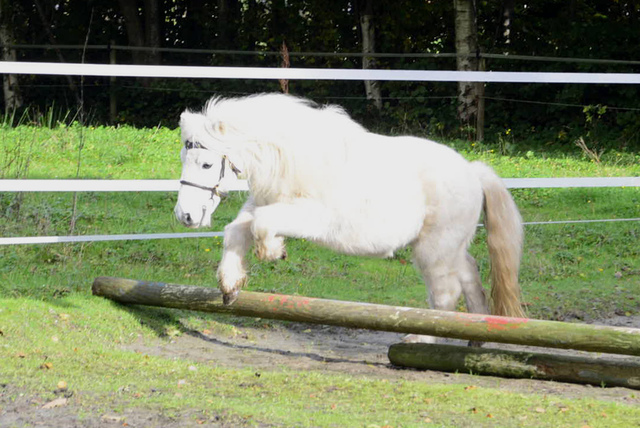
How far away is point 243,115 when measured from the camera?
4.98 m

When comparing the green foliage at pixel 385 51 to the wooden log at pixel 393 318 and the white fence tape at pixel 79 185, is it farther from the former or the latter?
the wooden log at pixel 393 318

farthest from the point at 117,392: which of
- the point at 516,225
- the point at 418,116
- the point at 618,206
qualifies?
the point at 418,116

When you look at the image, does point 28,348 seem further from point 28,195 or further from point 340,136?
point 28,195

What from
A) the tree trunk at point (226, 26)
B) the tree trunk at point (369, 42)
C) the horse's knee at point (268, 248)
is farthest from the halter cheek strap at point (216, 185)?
the tree trunk at point (226, 26)

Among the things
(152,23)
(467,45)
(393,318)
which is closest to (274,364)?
(393,318)

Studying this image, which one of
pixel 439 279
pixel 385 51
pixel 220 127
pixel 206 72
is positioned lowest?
pixel 439 279

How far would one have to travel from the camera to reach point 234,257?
4957mm

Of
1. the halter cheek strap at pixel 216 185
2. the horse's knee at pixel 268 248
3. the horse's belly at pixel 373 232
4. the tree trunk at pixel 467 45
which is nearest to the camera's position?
the horse's knee at pixel 268 248

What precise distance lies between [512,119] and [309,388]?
473 inches

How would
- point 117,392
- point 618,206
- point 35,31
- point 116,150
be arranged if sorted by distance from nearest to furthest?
1. point 117,392
2. point 618,206
3. point 116,150
4. point 35,31

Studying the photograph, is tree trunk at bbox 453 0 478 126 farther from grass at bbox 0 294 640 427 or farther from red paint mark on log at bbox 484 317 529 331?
grass at bbox 0 294 640 427

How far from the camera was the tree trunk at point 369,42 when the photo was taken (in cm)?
1669

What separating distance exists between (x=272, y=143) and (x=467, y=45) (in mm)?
9827

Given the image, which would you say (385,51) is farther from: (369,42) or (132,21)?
(132,21)
